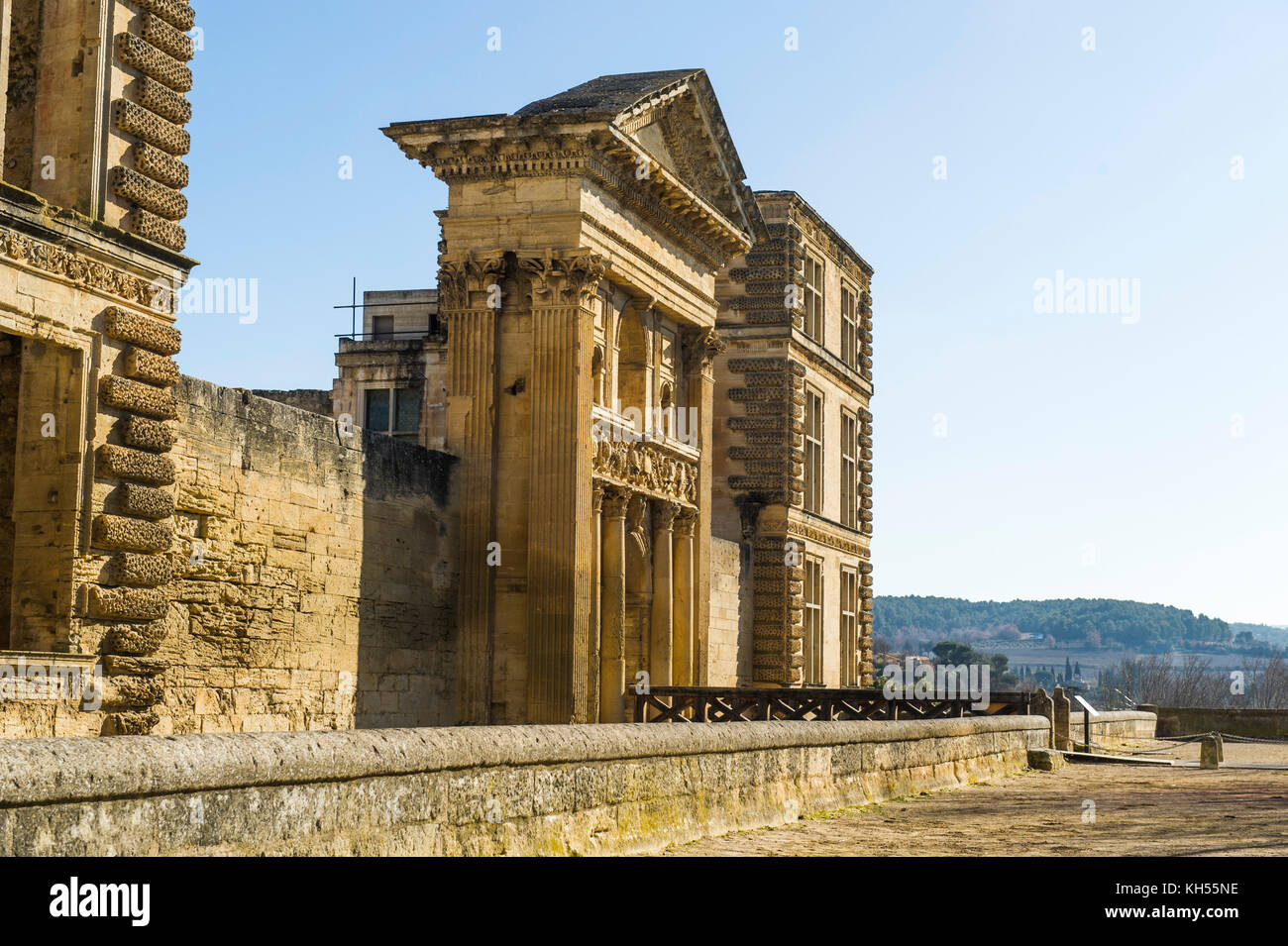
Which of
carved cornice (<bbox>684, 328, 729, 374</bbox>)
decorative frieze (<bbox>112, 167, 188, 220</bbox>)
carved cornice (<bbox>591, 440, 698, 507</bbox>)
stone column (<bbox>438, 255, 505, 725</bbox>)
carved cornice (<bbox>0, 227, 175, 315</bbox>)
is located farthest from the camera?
carved cornice (<bbox>684, 328, 729, 374</bbox>)

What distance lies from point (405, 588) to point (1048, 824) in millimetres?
11336

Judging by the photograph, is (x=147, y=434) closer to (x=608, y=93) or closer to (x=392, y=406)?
(x=608, y=93)

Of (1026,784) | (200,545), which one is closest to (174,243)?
(200,545)

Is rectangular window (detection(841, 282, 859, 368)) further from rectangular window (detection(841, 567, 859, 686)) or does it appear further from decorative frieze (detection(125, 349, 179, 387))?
decorative frieze (detection(125, 349, 179, 387))

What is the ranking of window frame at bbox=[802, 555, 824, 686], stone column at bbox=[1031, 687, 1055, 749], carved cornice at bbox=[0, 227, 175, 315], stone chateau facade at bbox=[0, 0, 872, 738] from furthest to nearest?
window frame at bbox=[802, 555, 824, 686]
stone column at bbox=[1031, 687, 1055, 749]
stone chateau facade at bbox=[0, 0, 872, 738]
carved cornice at bbox=[0, 227, 175, 315]

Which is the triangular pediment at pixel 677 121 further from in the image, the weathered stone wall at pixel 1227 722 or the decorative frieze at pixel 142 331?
the weathered stone wall at pixel 1227 722

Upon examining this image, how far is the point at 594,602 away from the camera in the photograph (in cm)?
2453

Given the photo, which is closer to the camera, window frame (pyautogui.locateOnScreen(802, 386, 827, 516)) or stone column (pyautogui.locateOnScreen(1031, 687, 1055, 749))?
stone column (pyautogui.locateOnScreen(1031, 687, 1055, 749))

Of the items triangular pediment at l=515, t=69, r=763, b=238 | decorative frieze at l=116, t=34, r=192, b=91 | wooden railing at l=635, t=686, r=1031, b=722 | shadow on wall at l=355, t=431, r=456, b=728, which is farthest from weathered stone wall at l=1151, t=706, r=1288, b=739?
decorative frieze at l=116, t=34, r=192, b=91

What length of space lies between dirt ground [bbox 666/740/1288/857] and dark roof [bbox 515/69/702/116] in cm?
1145

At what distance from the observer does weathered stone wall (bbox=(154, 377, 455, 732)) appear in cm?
1809

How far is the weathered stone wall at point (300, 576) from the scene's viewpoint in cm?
1809

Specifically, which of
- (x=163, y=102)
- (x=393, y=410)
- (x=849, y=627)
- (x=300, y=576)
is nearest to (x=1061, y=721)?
(x=849, y=627)
